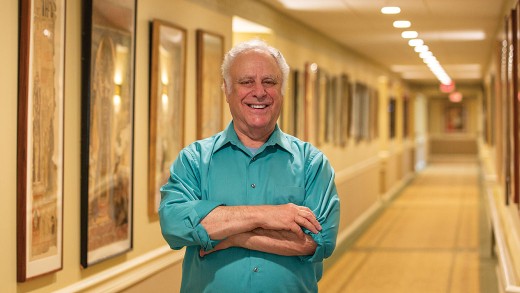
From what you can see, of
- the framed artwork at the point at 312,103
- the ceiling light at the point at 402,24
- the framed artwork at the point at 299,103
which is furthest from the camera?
the framed artwork at the point at 312,103

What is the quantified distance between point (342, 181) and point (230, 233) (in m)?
8.51

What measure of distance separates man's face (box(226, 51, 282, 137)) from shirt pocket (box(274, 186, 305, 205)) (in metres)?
0.21

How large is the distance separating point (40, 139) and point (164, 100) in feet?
5.38

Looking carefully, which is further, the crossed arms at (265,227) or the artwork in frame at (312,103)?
the artwork in frame at (312,103)

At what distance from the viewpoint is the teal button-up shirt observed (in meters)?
2.71

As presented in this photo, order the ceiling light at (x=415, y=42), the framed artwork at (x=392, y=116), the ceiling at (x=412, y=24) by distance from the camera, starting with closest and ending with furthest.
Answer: the ceiling at (x=412, y=24) → the ceiling light at (x=415, y=42) → the framed artwork at (x=392, y=116)

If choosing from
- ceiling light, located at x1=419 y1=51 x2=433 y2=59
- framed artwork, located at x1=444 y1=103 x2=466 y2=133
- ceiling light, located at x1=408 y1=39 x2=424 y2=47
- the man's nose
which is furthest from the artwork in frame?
framed artwork, located at x1=444 y1=103 x2=466 y2=133

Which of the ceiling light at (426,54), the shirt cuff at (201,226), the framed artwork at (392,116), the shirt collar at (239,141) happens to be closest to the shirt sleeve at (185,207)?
the shirt cuff at (201,226)

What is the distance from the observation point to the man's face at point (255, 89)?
2721 millimetres

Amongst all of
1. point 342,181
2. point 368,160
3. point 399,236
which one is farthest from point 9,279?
point 368,160

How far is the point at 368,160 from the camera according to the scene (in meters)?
14.6

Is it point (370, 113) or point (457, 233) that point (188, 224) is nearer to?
point (457, 233)

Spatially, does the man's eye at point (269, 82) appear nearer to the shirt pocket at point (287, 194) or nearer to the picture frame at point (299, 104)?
the shirt pocket at point (287, 194)

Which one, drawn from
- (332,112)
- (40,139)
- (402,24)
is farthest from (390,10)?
(40,139)
